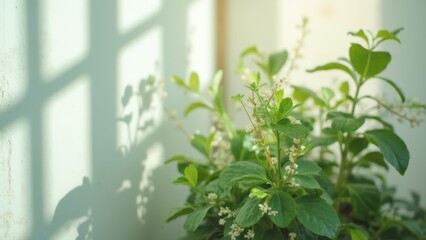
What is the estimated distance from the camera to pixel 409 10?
1508 millimetres

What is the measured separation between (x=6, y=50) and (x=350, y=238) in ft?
2.56

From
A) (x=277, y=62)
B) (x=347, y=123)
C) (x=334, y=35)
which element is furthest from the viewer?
(x=334, y=35)

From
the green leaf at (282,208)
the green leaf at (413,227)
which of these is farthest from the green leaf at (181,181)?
the green leaf at (413,227)

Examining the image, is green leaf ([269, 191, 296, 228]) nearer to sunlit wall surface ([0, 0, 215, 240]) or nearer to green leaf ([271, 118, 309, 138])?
green leaf ([271, 118, 309, 138])

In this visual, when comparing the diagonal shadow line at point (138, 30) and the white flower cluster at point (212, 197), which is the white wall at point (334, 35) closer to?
the diagonal shadow line at point (138, 30)

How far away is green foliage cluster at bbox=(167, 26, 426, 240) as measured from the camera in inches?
30.7

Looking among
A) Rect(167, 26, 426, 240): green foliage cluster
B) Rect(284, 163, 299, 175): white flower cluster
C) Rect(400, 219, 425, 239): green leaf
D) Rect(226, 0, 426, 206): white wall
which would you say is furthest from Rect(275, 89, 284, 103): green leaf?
Rect(226, 0, 426, 206): white wall

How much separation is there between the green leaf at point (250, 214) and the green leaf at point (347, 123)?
0.87 ft

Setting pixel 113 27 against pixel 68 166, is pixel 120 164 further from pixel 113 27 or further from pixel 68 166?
pixel 113 27

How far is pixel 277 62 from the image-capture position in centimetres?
117

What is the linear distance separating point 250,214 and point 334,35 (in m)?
1.04

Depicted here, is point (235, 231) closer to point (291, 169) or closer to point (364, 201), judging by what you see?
point (291, 169)

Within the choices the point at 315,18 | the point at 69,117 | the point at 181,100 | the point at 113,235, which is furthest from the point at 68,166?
the point at 315,18

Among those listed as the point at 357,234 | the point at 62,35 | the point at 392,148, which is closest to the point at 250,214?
the point at 357,234
